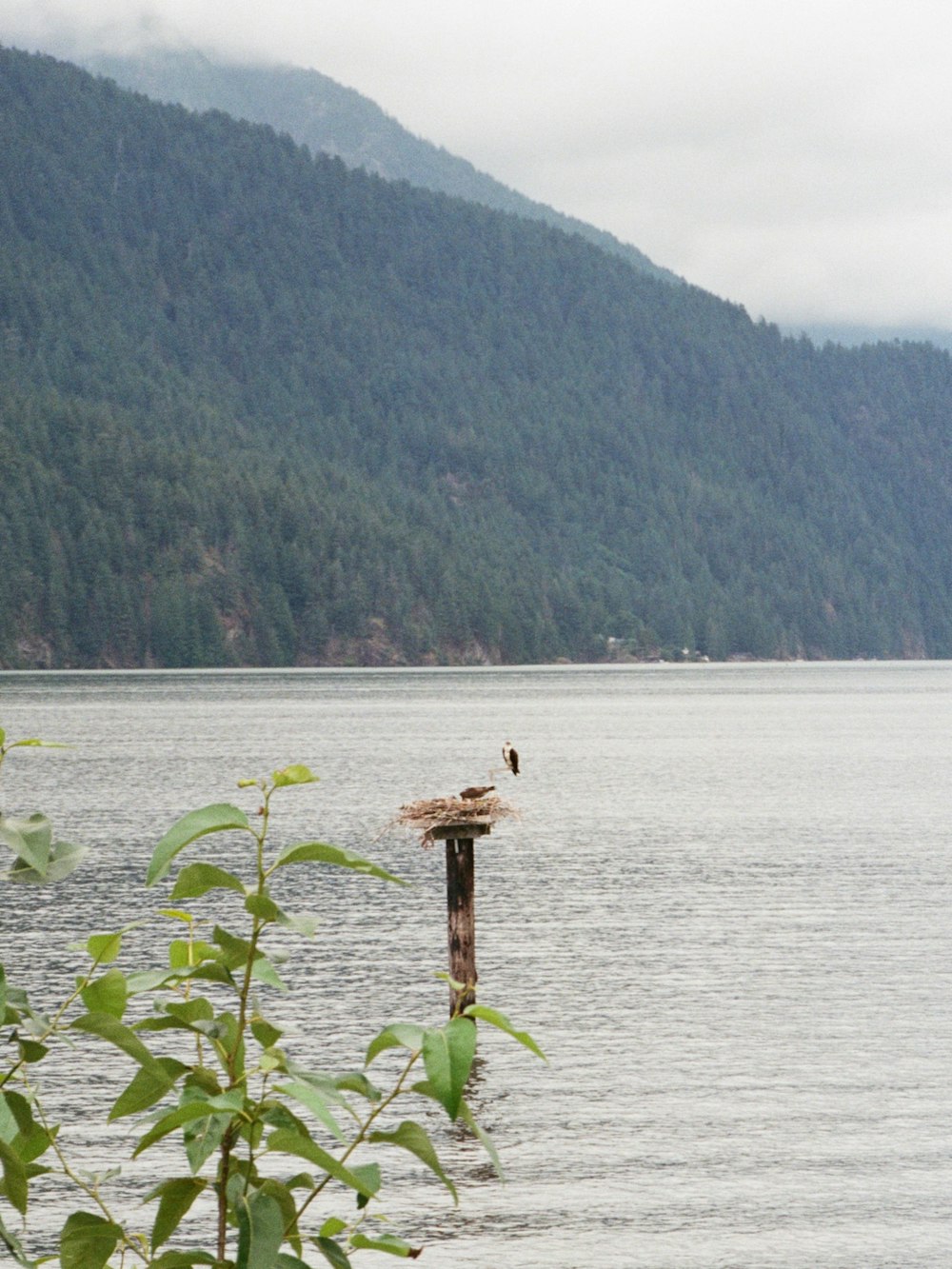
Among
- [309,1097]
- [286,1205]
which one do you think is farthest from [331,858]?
[286,1205]

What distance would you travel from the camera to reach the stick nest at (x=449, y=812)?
21422mm

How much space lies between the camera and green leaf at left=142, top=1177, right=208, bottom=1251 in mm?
3820

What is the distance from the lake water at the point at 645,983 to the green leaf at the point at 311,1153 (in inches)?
187

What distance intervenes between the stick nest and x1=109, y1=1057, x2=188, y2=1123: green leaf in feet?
57.2

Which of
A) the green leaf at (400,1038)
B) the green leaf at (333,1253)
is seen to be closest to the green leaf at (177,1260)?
the green leaf at (333,1253)

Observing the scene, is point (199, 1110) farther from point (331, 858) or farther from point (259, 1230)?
point (331, 858)

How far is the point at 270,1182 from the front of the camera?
380 cm

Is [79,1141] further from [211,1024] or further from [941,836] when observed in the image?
[941,836]

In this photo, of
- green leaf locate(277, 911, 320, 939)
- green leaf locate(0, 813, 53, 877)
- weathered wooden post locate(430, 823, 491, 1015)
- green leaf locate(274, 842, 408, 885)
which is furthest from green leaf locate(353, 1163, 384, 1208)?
weathered wooden post locate(430, 823, 491, 1015)

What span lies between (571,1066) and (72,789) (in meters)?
51.3

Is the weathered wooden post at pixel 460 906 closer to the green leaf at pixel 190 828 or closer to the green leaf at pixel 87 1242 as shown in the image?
the green leaf at pixel 87 1242

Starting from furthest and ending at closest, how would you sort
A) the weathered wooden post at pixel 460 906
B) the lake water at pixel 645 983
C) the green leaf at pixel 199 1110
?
the weathered wooden post at pixel 460 906
the lake water at pixel 645 983
the green leaf at pixel 199 1110

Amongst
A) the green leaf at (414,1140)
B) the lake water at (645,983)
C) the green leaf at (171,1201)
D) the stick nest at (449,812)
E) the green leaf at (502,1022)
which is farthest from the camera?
the stick nest at (449,812)

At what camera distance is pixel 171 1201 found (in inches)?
152
